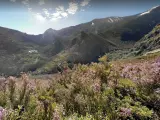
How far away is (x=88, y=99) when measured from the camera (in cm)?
895

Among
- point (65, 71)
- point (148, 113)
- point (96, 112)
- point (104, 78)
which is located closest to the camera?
point (96, 112)

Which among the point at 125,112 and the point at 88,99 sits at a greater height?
the point at 88,99

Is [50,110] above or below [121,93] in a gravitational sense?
above

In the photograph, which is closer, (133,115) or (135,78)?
(133,115)

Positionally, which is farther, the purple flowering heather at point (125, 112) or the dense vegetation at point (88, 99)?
the purple flowering heather at point (125, 112)

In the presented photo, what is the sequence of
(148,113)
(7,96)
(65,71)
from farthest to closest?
(65,71) → (7,96) → (148,113)

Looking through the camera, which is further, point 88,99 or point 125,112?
point 88,99

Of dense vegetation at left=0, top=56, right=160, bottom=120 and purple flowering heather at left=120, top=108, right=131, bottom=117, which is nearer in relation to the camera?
dense vegetation at left=0, top=56, right=160, bottom=120

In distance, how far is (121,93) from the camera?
426 inches

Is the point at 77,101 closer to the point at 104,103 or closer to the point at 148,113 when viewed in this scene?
the point at 104,103

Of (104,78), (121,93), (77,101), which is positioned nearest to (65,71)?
(104,78)

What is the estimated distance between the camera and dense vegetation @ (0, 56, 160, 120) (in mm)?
7883

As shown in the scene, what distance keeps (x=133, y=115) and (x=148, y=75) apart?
391 centimetres

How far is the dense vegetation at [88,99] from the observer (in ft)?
25.9
